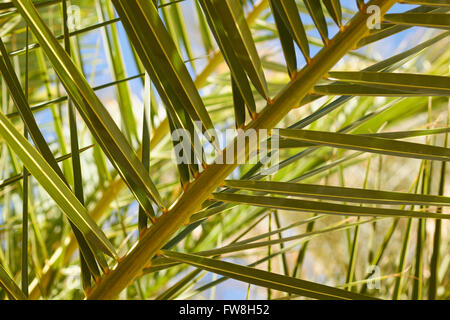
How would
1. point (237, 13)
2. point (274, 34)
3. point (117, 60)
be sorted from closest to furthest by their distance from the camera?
1. point (237, 13)
2. point (117, 60)
3. point (274, 34)

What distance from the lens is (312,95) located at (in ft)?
1.18

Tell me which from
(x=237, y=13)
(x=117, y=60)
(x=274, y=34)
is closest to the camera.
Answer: (x=237, y=13)

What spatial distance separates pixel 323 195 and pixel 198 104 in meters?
0.11

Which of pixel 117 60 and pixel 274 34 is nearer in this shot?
pixel 117 60

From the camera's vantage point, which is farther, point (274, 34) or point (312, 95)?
point (274, 34)
